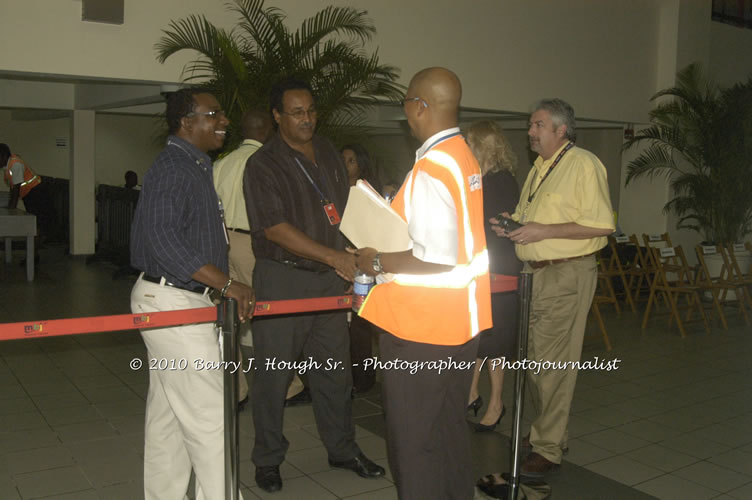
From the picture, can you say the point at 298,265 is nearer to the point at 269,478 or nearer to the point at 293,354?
the point at 293,354

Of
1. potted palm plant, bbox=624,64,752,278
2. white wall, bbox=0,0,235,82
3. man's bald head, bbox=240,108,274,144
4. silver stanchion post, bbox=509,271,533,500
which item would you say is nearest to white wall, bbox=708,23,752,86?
potted palm plant, bbox=624,64,752,278

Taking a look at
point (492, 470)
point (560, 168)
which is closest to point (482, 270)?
point (560, 168)

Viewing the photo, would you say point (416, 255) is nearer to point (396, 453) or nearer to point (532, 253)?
point (396, 453)

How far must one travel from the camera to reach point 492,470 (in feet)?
12.5

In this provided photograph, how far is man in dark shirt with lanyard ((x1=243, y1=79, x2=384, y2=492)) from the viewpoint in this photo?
3.35 m

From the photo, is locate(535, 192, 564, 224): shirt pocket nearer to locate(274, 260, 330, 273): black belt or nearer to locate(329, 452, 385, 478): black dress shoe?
locate(274, 260, 330, 273): black belt

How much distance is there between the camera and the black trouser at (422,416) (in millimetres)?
2502

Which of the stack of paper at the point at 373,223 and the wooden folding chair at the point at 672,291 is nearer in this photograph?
the stack of paper at the point at 373,223

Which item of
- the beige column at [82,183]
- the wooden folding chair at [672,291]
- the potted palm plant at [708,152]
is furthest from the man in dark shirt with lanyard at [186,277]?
the beige column at [82,183]

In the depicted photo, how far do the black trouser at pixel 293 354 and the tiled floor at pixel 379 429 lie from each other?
0.27 metres

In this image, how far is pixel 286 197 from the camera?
336cm

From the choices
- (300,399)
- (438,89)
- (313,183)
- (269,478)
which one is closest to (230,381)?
(269,478)

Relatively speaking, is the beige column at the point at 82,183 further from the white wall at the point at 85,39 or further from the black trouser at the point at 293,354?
the black trouser at the point at 293,354

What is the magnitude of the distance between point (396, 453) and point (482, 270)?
72cm
